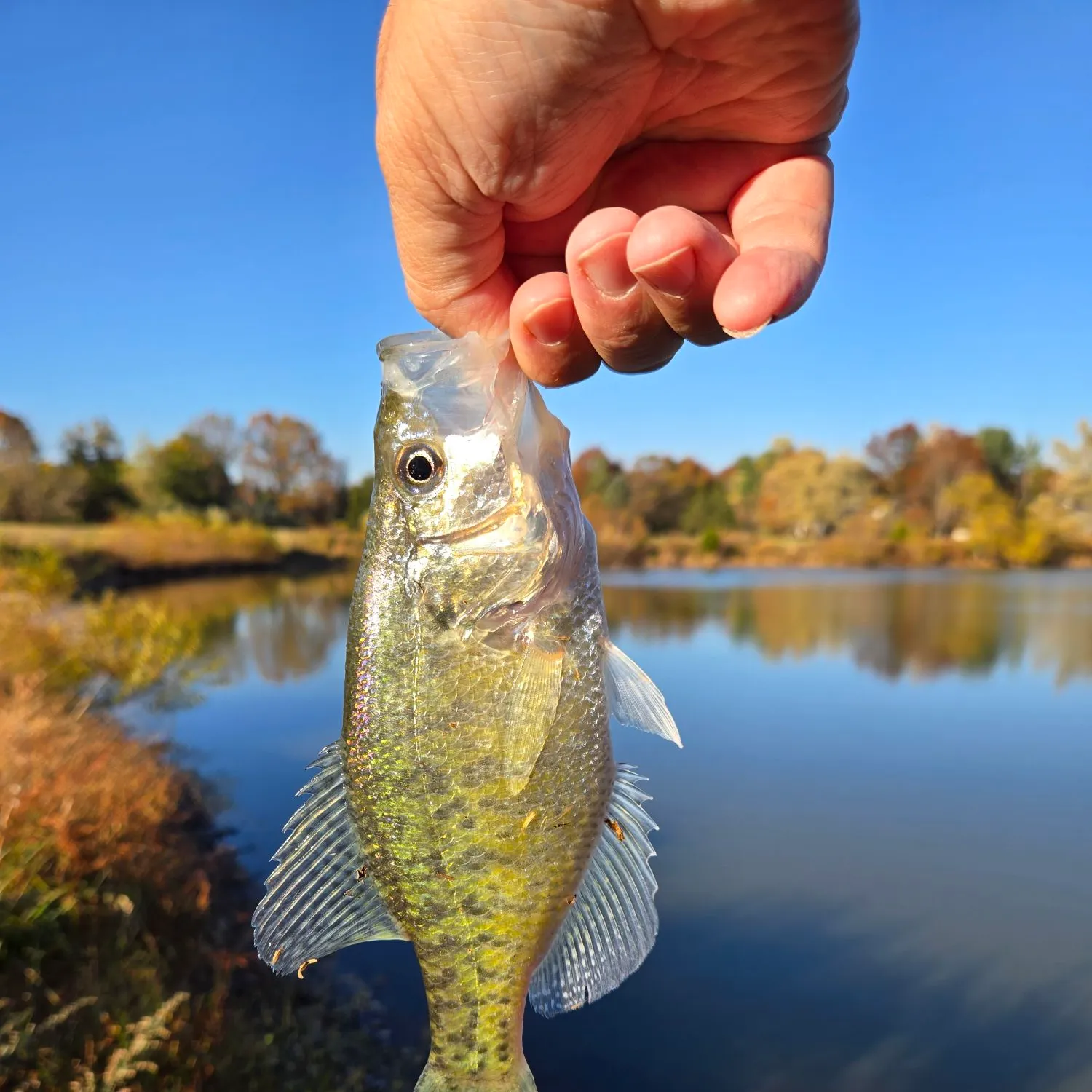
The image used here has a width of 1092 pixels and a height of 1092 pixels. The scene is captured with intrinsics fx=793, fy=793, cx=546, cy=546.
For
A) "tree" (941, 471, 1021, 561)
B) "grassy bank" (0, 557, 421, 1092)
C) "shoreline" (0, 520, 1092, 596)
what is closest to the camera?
"grassy bank" (0, 557, 421, 1092)

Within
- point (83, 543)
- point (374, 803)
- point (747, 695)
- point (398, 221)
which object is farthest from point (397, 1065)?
point (83, 543)

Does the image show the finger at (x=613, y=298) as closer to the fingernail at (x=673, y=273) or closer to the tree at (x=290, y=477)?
the fingernail at (x=673, y=273)

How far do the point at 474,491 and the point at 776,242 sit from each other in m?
0.97

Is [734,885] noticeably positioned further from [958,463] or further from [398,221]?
[958,463]

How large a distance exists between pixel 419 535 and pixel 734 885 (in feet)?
42.2

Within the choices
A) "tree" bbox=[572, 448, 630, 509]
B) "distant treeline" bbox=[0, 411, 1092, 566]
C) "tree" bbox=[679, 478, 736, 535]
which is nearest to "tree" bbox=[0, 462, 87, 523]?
"distant treeline" bbox=[0, 411, 1092, 566]

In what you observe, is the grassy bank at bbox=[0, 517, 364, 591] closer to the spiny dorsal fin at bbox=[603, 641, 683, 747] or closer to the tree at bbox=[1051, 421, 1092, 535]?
the spiny dorsal fin at bbox=[603, 641, 683, 747]

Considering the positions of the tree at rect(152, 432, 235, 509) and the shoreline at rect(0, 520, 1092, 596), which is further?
the tree at rect(152, 432, 235, 509)

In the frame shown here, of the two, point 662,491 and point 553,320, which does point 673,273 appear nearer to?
point 553,320

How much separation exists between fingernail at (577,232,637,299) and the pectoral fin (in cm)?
88

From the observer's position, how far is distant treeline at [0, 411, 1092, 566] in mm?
41219

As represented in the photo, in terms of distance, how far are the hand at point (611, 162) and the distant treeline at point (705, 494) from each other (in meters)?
34.7

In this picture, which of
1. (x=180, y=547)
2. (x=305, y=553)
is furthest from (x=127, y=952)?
(x=305, y=553)

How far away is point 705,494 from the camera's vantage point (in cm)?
4650
